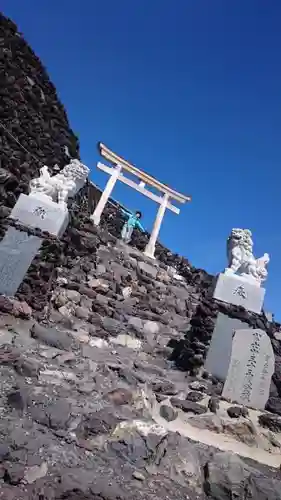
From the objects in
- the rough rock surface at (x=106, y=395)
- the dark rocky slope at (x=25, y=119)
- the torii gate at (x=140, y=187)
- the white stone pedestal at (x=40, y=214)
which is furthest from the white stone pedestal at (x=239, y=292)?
the torii gate at (x=140, y=187)

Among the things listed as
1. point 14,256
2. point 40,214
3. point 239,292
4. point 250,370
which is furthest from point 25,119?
point 250,370

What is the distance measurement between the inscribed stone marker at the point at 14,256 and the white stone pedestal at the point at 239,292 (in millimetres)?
Result: 3604

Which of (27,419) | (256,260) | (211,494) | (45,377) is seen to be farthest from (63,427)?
(256,260)

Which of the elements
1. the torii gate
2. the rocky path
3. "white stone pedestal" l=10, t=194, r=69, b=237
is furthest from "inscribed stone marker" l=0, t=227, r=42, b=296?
the torii gate

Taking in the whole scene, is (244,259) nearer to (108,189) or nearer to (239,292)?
(239,292)

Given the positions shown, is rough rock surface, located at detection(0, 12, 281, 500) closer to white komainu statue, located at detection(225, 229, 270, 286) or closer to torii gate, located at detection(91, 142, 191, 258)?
white komainu statue, located at detection(225, 229, 270, 286)

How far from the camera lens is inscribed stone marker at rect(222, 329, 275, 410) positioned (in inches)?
210

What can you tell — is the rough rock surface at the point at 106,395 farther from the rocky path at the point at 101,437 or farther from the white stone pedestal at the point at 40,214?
the white stone pedestal at the point at 40,214

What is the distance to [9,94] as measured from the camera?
32.1 feet

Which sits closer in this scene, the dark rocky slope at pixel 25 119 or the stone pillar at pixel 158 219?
the dark rocky slope at pixel 25 119

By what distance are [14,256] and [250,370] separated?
15.0ft

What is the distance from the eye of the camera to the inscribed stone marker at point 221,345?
5.61m

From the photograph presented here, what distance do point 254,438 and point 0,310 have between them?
4164 millimetres

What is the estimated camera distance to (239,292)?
6496mm
